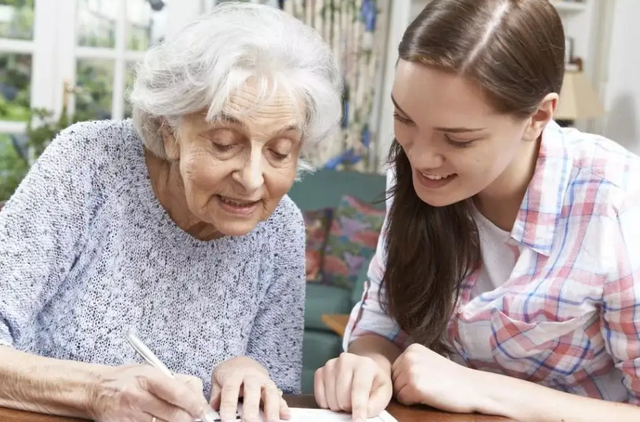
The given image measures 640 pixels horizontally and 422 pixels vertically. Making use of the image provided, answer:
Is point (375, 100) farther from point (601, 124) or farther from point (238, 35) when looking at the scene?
point (238, 35)

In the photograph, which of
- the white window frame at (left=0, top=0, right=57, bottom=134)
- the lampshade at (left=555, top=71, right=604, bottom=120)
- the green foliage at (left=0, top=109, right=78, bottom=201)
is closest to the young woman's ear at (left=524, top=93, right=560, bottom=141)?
the lampshade at (left=555, top=71, right=604, bottom=120)

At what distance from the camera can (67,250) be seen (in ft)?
4.32

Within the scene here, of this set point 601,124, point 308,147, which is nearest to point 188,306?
point 308,147

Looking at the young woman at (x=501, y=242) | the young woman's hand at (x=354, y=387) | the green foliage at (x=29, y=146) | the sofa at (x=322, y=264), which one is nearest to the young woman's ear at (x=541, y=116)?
the young woman at (x=501, y=242)

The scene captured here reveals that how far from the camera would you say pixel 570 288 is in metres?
1.21

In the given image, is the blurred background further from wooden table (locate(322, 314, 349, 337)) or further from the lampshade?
wooden table (locate(322, 314, 349, 337))

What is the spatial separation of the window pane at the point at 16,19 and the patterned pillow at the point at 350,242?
5.72 ft

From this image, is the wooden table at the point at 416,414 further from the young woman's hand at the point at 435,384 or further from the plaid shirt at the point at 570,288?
the plaid shirt at the point at 570,288

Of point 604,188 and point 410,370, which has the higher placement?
point 604,188

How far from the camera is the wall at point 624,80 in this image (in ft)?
14.0

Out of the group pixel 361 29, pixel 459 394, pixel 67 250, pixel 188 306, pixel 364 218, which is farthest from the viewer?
pixel 361 29

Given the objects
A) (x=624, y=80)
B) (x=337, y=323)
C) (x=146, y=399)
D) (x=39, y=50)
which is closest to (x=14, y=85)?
(x=39, y=50)

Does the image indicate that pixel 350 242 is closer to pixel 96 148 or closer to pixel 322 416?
pixel 96 148

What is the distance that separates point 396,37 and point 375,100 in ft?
1.17
